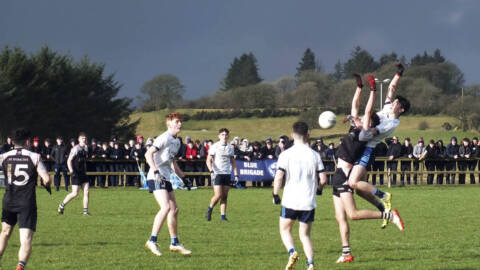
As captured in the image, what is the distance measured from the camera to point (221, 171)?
18.5 m

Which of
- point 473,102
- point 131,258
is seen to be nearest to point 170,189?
point 131,258

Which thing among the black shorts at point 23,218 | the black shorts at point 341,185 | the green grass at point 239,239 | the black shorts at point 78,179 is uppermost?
the black shorts at point 78,179

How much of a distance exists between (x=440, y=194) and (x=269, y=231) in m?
14.5

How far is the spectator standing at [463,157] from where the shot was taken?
1363 inches

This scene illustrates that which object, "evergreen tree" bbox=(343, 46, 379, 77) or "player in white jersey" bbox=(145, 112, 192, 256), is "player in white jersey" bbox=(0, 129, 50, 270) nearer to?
"player in white jersey" bbox=(145, 112, 192, 256)

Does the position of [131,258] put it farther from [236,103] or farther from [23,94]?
[236,103]

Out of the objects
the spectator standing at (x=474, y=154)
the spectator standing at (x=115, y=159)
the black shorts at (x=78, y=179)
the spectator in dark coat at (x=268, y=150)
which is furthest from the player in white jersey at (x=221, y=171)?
the spectator standing at (x=474, y=154)

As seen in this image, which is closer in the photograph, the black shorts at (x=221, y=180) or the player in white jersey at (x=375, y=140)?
the player in white jersey at (x=375, y=140)

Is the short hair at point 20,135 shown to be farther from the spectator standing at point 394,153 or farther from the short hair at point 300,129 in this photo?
the spectator standing at point 394,153

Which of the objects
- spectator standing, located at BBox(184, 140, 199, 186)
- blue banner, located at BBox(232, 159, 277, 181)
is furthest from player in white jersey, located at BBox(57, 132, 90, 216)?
blue banner, located at BBox(232, 159, 277, 181)

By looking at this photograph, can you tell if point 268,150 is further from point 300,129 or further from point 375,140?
point 300,129

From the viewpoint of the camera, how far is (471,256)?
11.6 meters

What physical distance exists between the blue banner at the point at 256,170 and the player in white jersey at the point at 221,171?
14.0 meters

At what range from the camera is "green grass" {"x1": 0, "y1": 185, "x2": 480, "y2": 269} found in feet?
36.1
